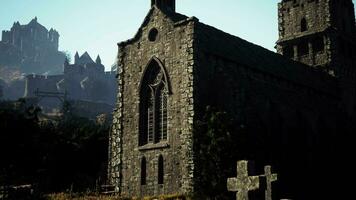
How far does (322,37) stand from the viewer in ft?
147

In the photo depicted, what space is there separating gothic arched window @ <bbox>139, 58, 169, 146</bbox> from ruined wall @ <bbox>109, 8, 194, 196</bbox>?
380mm

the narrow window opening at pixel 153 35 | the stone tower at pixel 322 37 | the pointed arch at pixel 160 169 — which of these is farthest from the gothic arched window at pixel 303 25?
the pointed arch at pixel 160 169

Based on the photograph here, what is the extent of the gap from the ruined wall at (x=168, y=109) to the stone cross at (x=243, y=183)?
12.7m

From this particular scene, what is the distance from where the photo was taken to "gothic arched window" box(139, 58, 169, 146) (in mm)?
30266

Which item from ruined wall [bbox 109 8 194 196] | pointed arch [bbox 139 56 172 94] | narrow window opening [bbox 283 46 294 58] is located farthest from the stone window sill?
narrow window opening [bbox 283 46 294 58]

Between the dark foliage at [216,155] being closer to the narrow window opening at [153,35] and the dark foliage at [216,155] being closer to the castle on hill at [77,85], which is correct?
the narrow window opening at [153,35]

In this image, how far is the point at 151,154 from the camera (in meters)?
30.0

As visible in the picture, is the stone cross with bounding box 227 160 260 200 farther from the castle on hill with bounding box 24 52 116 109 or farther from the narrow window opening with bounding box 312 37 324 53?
the castle on hill with bounding box 24 52 116 109

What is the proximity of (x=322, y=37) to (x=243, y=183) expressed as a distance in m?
33.5

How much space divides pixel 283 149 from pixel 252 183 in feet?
60.4

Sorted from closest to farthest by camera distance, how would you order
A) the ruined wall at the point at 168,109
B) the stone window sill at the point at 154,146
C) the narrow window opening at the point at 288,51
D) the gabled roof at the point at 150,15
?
the ruined wall at the point at 168,109 → the stone window sill at the point at 154,146 → the gabled roof at the point at 150,15 → the narrow window opening at the point at 288,51

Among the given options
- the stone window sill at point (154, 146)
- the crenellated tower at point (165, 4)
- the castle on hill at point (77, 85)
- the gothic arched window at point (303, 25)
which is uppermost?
the castle on hill at point (77, 85)

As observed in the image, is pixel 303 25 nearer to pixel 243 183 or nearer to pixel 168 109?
pixel 168 109

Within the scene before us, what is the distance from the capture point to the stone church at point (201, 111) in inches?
1112
